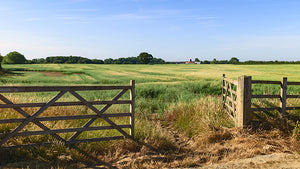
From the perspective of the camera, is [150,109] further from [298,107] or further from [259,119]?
[298,107]

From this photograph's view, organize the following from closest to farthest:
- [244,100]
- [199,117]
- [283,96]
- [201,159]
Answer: [201,159], [244,100], [283,96], [199,117]

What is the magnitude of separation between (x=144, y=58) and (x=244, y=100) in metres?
112

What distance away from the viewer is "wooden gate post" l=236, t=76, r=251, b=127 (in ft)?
23.9

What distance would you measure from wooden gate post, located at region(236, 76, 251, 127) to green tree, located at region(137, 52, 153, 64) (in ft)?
366

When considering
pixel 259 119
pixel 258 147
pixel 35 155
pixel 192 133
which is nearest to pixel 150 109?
pixel 192 133

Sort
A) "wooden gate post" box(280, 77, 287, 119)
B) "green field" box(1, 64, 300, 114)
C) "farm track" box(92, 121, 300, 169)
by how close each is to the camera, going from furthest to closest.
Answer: "green field" box(1, 64, 300, 114) < "wooden gate post" box(280, 77, 287, 119) < "farm track" box(92, 121, 300, 169)

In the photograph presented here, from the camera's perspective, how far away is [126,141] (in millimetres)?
6133

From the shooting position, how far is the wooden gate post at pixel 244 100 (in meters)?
7.28

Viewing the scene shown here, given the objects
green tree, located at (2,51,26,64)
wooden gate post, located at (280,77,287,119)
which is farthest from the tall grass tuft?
green tree, located at (2,51,26,64)

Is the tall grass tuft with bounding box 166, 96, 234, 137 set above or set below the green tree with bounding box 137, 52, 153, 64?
below

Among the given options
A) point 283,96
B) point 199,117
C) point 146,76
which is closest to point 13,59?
point 146,76

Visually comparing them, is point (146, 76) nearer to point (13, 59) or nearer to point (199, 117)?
point (199, 117)

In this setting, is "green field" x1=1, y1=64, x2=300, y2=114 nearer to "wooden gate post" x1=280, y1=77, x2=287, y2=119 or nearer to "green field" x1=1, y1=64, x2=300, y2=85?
"green field" x1=1, y1=64, x2=300, y2=85

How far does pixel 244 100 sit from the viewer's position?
7.29m
